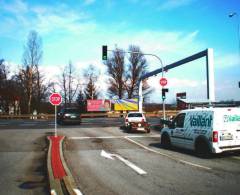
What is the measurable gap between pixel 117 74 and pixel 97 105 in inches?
486

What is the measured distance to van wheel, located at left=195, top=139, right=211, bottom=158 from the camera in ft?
39.1

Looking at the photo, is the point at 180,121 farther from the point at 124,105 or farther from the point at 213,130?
the point at 124,105

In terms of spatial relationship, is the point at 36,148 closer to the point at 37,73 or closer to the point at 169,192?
the point at 169,192

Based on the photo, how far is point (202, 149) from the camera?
12.2m

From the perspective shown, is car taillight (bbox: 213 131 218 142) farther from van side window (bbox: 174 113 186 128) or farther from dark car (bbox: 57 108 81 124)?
dark car (bbox: 57 108 81 124)

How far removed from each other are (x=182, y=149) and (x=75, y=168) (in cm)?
652

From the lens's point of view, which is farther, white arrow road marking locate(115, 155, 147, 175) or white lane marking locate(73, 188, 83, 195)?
white arrow road marking locate(115, 155, 147, 175)

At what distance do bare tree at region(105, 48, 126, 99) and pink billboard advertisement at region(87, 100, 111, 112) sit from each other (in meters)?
9.06

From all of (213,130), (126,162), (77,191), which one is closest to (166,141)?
(213,130)

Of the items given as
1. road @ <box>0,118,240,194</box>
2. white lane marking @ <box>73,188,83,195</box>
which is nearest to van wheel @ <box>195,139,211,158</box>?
road @ <box>0,118,240,194</box>

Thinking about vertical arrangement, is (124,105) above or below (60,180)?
above

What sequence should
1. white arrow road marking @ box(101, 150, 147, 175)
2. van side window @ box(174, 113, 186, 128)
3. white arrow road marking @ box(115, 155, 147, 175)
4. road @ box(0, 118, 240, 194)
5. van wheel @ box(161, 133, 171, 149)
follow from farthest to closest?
1. van wheel @ box(161, 133, 171, 149)
2. van side window @ box(174, 113, 186, 128)
3. white arrow road marking @ box(101, 150, 147, 175)
4. white arrow road marking @ box(115, 155, 147, 175)
5. road @ box(0, 118, 240, 194)

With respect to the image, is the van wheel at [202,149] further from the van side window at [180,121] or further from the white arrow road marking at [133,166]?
the white arrow road marking at [133,166]

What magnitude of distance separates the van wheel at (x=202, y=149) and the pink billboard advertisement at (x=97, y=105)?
51.1 m
